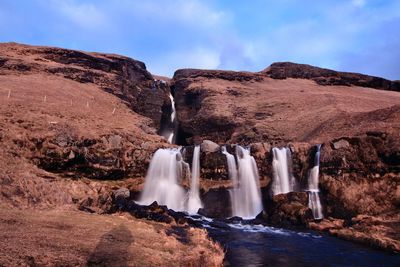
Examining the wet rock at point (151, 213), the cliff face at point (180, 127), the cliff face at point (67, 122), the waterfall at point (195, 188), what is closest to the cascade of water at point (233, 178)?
the cliff face at point (180, 127)

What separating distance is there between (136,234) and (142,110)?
47.5 meters

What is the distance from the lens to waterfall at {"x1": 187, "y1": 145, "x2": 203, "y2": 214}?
110 ft

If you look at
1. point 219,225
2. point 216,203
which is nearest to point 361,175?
point 216,203

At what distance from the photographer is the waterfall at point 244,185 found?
32188mm

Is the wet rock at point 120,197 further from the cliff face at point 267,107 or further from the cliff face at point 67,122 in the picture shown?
the cliff face at point 267,107

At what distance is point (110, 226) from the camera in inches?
698

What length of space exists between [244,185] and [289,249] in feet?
45.8

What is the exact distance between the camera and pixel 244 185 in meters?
33.8

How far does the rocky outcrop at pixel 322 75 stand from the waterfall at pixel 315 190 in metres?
51.0

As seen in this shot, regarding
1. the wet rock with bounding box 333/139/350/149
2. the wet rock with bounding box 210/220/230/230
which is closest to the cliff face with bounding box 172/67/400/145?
the wet rock with bounding box 333/139/350/149

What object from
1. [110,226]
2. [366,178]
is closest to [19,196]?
[110,226]

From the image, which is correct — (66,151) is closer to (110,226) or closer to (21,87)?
(110,226)

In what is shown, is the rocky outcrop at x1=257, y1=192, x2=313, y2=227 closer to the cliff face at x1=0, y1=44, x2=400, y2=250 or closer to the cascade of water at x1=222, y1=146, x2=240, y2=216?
the cliff face at x1=0, y1=44, x2=400, y2=250

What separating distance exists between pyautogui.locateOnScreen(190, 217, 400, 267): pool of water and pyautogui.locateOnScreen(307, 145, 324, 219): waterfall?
400 centimetres
